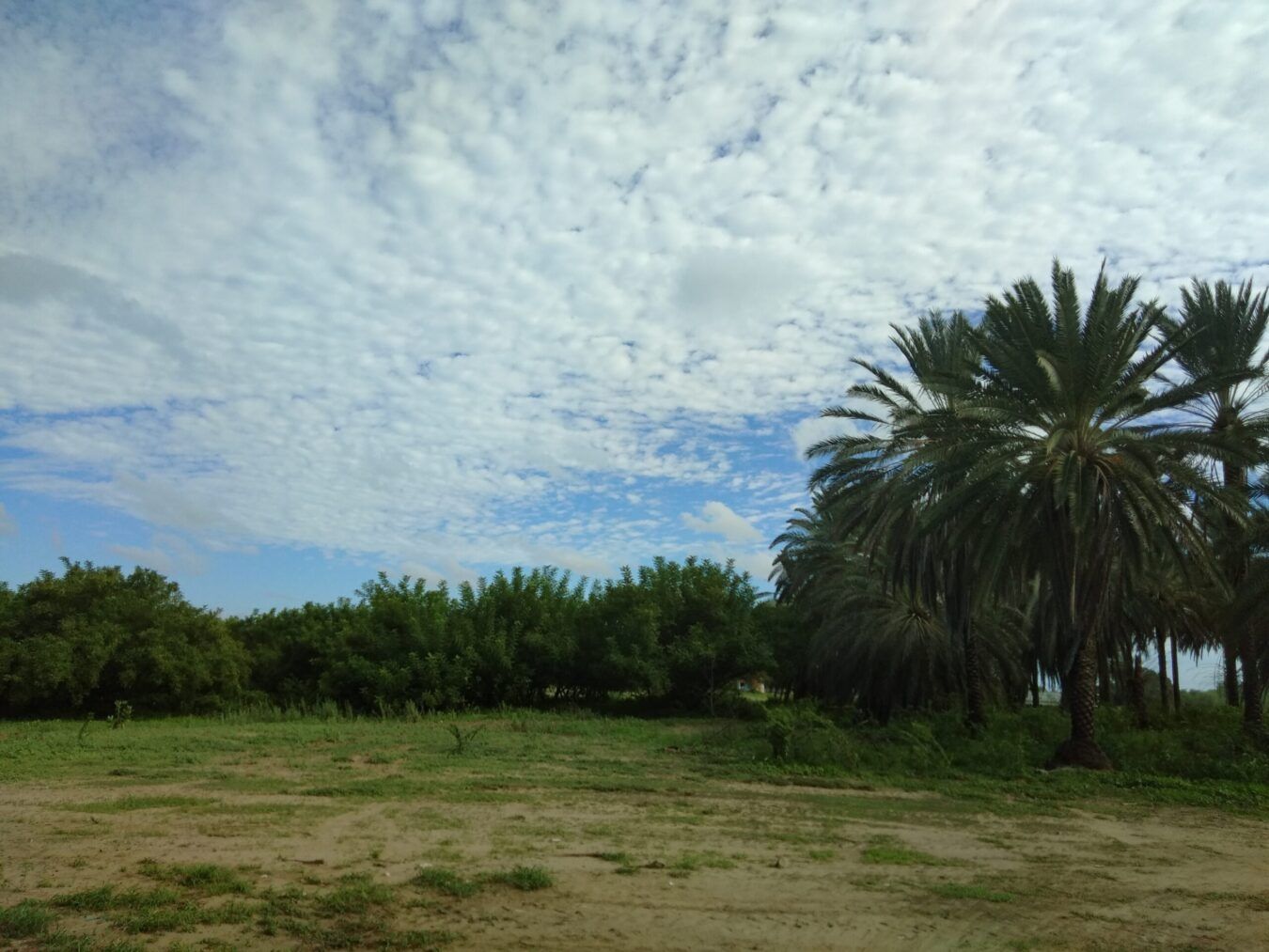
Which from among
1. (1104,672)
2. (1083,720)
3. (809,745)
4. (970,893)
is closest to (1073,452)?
(1083,720)

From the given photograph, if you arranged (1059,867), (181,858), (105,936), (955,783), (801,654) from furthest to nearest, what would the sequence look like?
(801,654) → (955,783) → (1059,867) → (181,858) → (105,936)

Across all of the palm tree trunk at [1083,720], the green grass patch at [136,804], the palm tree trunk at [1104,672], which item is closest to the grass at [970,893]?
the green grass patch at [136,804]

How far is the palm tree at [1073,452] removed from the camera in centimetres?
1770

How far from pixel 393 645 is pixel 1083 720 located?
1116 inches

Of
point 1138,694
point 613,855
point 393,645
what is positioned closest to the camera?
point 613,855

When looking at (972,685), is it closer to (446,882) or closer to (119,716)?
(446,882)

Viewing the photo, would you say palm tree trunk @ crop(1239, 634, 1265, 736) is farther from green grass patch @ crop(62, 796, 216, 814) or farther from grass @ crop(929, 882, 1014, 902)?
green grass patch @ crop(62, 796, 216, 814)

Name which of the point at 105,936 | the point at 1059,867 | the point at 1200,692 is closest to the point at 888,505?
the point at 1059,867

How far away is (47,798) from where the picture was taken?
12.3 m

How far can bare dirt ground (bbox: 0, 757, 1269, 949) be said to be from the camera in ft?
22.8

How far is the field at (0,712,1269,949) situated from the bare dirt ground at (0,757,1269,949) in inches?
1.5

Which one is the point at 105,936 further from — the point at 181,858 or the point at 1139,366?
the point at 1139,366

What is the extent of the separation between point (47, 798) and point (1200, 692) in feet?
219

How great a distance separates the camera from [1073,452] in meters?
17.8
